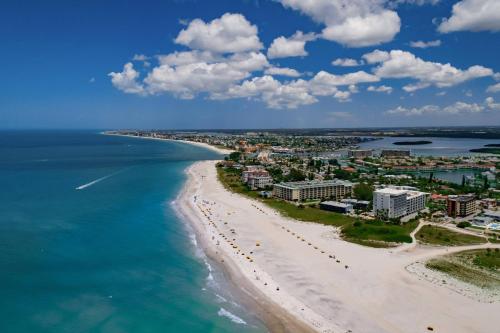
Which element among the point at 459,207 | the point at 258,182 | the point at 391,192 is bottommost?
the point at 459,207

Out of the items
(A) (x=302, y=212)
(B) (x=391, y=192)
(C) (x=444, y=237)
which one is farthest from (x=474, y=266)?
(A) (x=302, y=212)

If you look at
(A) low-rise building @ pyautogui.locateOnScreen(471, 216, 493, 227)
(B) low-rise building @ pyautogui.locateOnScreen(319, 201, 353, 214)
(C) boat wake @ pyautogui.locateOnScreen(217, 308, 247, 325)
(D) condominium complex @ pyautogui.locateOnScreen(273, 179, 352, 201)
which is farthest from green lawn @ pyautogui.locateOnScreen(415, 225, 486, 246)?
(C) boat wake @ pyautogui.locateOnScreen(217, 308, 247, 325)

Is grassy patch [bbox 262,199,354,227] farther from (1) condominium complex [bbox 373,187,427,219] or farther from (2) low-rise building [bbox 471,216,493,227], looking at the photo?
(2) low-rise building [bbox 471,216,493,227]

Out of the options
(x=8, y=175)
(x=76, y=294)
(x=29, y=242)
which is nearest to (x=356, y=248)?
(x=76, y=294)

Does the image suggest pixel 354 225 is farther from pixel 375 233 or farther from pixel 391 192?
pixel 391 192

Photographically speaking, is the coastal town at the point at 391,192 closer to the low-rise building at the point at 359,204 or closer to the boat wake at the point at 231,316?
the low-rise building at the point at 359,204

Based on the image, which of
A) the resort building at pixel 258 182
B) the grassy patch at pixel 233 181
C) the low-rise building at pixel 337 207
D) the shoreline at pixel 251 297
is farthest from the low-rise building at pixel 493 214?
the resort building at pixel 258 182

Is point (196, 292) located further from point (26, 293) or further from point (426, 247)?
point (426, 247)
